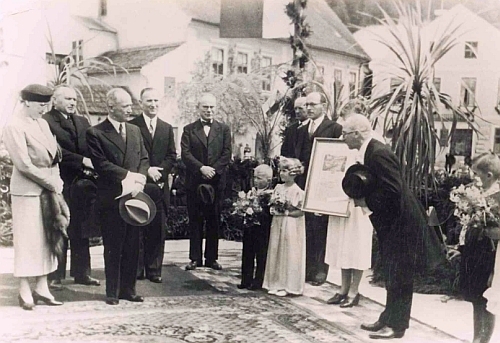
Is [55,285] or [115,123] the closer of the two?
[115,123]

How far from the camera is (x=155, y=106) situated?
3.95 meters

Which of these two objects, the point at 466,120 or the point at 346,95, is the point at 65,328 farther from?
the point at 466,120

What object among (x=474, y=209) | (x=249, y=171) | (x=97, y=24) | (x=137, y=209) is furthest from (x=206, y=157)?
(x=474, y=209)

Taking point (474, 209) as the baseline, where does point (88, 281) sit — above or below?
below

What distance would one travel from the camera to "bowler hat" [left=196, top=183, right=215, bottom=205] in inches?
157

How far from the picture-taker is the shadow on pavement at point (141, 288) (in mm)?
3967

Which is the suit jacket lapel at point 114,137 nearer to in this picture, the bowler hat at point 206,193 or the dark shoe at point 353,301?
the bowler hat at point 206,193

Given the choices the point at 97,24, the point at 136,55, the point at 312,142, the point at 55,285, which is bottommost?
the point at 55,285

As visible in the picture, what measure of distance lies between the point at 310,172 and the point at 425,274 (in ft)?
3.31

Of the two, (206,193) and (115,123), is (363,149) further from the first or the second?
(115,123)

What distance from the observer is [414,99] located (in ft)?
12.3

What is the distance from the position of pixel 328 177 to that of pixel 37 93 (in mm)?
2036

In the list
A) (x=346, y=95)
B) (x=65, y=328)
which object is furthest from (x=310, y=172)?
(x=65, y=328)

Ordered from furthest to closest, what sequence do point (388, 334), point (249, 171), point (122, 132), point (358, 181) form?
point (249, 171) < point (122, 132) < point (388, 334) < point (358, 181)
